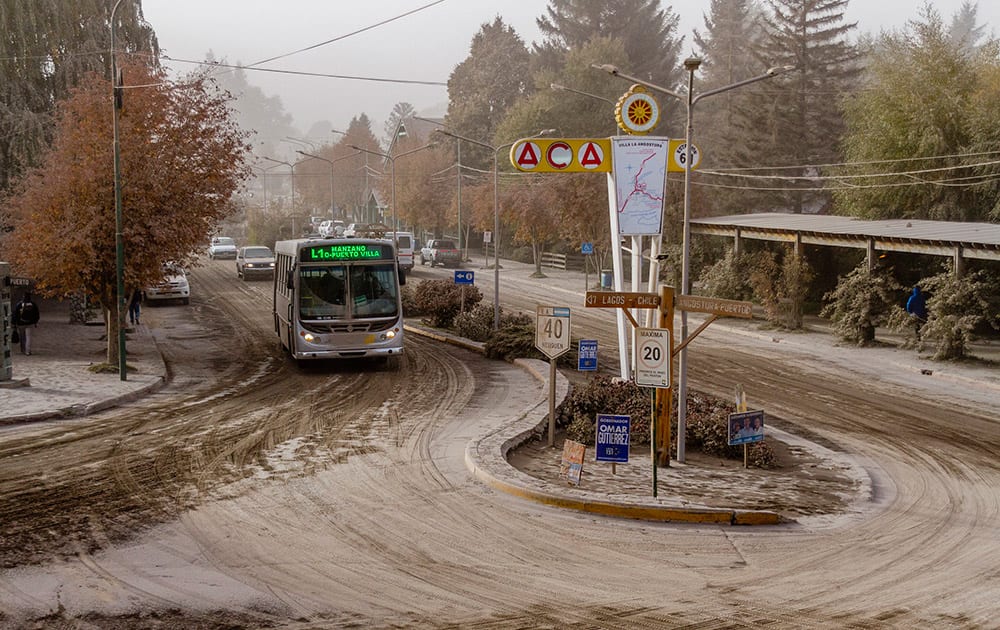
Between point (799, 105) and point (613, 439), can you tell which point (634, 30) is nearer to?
point (799, 105)

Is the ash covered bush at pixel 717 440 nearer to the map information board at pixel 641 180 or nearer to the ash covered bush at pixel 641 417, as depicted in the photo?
the ash covered bush at pixel 641 417

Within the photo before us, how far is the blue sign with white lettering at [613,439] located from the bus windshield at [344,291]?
31.9 ft

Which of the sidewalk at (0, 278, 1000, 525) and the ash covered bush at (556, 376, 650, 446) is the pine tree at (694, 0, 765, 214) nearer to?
the sidewalk at (0, 278, 1000, 525)

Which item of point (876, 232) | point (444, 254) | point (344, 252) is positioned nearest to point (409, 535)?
point (344, 252)

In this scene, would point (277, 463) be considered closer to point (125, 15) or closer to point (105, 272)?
point (105, 272)

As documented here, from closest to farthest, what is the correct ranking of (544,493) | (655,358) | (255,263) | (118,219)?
(544,493) → (655,358) → (118,219) → (255,263)

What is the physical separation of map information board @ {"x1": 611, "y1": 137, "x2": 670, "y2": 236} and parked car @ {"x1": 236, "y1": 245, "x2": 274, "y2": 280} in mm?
32696

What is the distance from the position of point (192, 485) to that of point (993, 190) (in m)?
31.9

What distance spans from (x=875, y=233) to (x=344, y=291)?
1593 centimetres

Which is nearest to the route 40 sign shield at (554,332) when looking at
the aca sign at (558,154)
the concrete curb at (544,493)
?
the concrete curb at (544,493)

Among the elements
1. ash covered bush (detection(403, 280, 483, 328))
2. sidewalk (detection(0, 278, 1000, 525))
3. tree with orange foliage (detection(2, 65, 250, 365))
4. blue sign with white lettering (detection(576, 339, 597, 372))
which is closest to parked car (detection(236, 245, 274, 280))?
ash covered bush (detection(403, 280, 483, 328))

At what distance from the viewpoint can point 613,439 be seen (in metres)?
12.5

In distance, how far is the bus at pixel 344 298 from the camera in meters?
21.0

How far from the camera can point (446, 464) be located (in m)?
13.4
